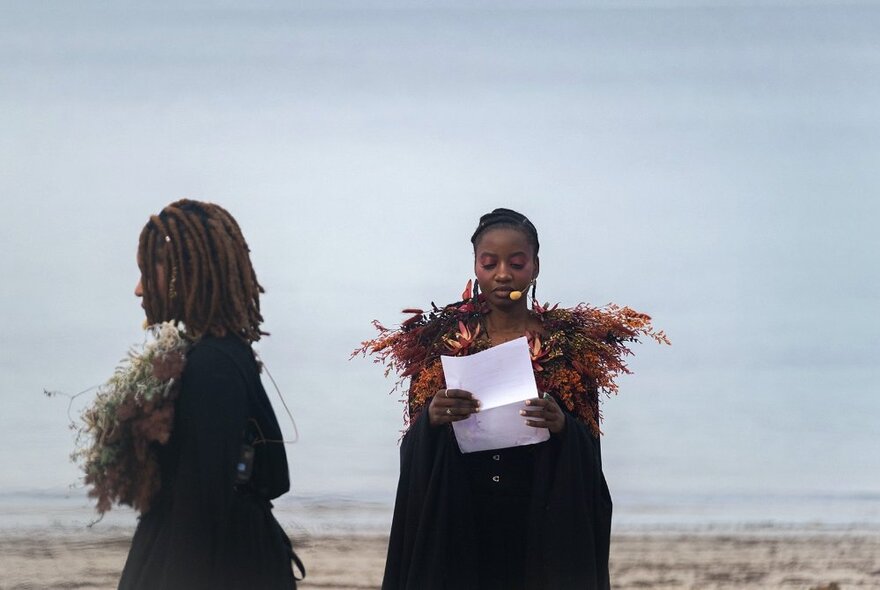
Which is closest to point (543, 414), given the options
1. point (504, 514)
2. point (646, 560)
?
point (504, 514)

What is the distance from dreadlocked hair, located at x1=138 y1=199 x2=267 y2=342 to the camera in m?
5.30

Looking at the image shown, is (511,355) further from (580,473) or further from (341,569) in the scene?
(341,569)

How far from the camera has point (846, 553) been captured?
517 inches

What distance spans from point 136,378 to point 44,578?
6.52 m

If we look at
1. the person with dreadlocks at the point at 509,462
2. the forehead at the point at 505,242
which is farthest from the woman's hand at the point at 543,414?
the forehead at the point at 505,242

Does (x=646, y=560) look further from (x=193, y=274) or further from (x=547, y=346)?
(x=193, y=274)

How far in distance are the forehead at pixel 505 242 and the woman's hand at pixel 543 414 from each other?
2.25 ft

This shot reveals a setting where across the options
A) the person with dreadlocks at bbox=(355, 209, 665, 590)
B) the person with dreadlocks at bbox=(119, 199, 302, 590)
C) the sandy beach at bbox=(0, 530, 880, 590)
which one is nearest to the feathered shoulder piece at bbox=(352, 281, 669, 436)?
the person with dreadlocks at bbox=(355, 209, 665, 590)

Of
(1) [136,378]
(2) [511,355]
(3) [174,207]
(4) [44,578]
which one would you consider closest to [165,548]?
(1) [136,378]

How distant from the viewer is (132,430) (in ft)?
17.0

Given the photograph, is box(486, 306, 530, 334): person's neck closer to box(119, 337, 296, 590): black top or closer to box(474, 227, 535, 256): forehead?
box(474, 227, 535, 256): forehead

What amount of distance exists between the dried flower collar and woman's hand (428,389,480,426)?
143 centimetres

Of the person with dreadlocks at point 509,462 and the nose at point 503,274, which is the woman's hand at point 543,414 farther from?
the nose at point 503,274

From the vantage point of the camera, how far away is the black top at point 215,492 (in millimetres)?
5094
